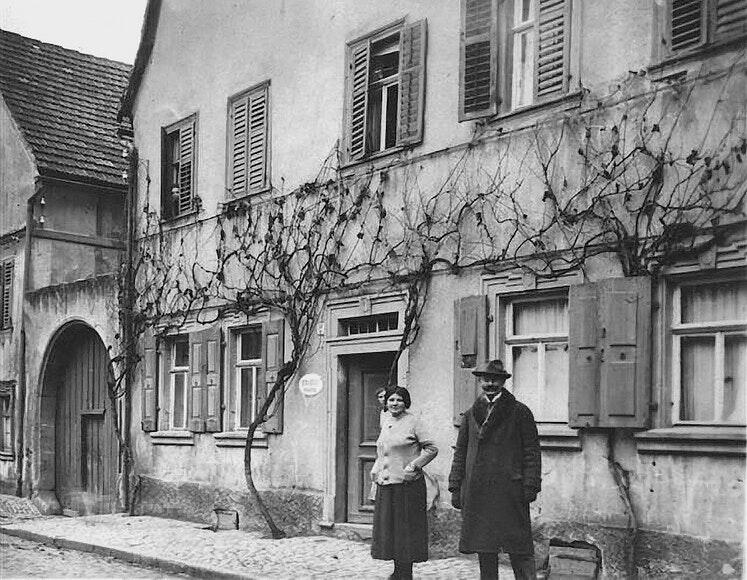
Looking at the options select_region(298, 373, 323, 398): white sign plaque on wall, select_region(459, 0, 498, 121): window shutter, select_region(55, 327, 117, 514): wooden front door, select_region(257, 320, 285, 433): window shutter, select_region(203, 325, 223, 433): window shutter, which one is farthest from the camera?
select_region(55, 327, 117, 514): wooden front door

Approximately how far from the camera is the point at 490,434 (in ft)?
28.6

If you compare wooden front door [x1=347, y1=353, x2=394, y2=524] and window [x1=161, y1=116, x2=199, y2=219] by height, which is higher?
window [x1=161, y1=116, x2=199, y2=219]

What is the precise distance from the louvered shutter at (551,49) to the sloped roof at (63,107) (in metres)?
12.4

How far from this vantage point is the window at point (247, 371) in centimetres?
1514

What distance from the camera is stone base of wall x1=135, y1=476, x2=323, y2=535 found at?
13.8m

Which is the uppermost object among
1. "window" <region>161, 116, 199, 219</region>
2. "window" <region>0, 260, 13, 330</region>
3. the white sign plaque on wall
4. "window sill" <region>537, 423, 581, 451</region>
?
"window" <region>161, 116, 199, 219</region>

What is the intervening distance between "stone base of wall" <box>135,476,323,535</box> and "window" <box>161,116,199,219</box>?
159 inches

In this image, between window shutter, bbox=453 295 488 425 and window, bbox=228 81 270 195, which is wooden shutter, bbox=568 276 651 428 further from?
window, bbox=228 81 270 195

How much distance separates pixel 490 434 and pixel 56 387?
13.8m

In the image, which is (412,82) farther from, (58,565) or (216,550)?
(58,565)

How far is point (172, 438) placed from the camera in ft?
54.4

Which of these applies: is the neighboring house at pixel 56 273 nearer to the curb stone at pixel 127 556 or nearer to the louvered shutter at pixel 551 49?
the curb stone at pixel 127 556

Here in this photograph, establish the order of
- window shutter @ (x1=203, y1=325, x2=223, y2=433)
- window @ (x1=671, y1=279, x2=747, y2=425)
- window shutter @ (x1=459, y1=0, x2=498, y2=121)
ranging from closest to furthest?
window @ (x1=671, y1=279, x2=747, y2=425), window shutter @ (x1=459, y1=0, x2=498, y2=121), window shutter @ (x1=203, y1=325, x2=223, y2=433)

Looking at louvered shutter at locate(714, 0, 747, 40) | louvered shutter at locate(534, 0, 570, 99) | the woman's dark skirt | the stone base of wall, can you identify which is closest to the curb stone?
the woman's dark skirt
